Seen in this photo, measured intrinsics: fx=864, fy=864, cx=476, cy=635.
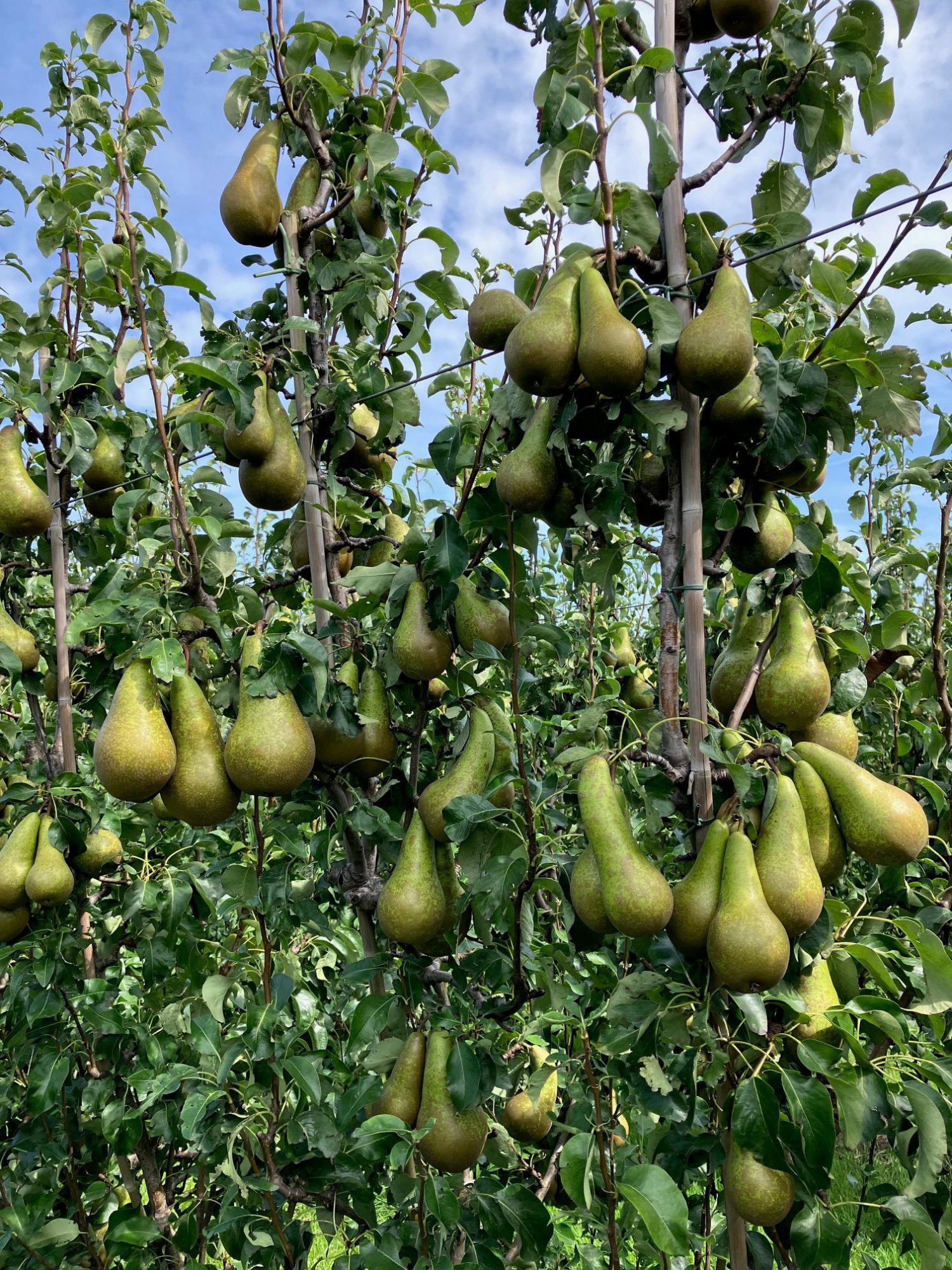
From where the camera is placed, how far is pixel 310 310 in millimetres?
1962

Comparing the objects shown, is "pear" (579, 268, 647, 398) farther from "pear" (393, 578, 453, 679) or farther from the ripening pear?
"pear" (393, 578, 453, 679)

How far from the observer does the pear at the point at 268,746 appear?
1.46 meters

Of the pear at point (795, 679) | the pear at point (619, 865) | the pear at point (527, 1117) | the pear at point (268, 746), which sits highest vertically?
the pear at point (795, 679)

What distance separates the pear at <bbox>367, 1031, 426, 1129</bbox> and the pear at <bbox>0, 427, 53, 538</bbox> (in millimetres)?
1696

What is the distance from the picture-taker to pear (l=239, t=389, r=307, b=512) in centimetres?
176

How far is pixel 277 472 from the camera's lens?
5.79 feet

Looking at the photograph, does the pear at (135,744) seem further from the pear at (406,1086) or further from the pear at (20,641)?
the pear at (20,641)

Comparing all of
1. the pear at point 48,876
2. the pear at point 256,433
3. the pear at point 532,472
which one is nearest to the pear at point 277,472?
the pear at point 256,433

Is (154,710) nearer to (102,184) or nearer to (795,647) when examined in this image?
(795,647)

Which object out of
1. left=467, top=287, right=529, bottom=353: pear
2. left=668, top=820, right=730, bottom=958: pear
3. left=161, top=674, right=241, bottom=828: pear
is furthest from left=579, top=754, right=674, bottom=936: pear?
left=467, top=287, right=529, bottom=353: pear

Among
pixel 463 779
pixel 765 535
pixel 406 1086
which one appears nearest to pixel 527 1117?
pixel 406 1086

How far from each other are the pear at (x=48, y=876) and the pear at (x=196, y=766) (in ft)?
2.04

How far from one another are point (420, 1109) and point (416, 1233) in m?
0.25

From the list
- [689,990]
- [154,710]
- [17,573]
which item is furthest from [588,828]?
[17,573]
